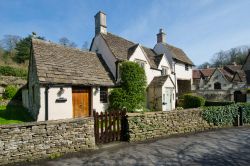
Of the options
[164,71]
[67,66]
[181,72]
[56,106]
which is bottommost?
[56,106]

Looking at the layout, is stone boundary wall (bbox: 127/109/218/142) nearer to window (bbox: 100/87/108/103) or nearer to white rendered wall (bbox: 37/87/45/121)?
white rendered wall (bbox: 37/87/45/121)

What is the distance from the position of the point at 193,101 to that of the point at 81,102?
50.1 feet

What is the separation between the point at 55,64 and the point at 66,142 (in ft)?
30.0

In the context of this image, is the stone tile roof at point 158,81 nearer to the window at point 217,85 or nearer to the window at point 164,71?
the window at point 164,71

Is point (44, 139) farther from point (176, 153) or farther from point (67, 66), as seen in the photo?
point (67, 66)

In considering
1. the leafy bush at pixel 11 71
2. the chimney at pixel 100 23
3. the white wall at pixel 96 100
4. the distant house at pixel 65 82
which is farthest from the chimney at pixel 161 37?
the leafy bush at pixel 11 71

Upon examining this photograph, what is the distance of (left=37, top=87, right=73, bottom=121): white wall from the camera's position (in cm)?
1447

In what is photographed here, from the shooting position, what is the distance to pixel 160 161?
773 centimetres

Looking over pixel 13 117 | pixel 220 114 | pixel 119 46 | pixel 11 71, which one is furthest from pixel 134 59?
pixel 11 71

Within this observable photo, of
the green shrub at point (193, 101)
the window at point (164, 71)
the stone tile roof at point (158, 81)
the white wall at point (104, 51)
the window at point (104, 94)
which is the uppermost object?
the white wall at point (104, 51)

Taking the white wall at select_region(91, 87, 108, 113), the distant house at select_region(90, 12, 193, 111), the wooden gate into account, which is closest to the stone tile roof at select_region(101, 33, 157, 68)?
the distant house at select_region(90, 12, 193, 111)

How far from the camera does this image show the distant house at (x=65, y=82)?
14594 millimetres

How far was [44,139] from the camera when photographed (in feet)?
26.8

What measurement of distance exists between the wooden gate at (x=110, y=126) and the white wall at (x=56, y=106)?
5.46m
